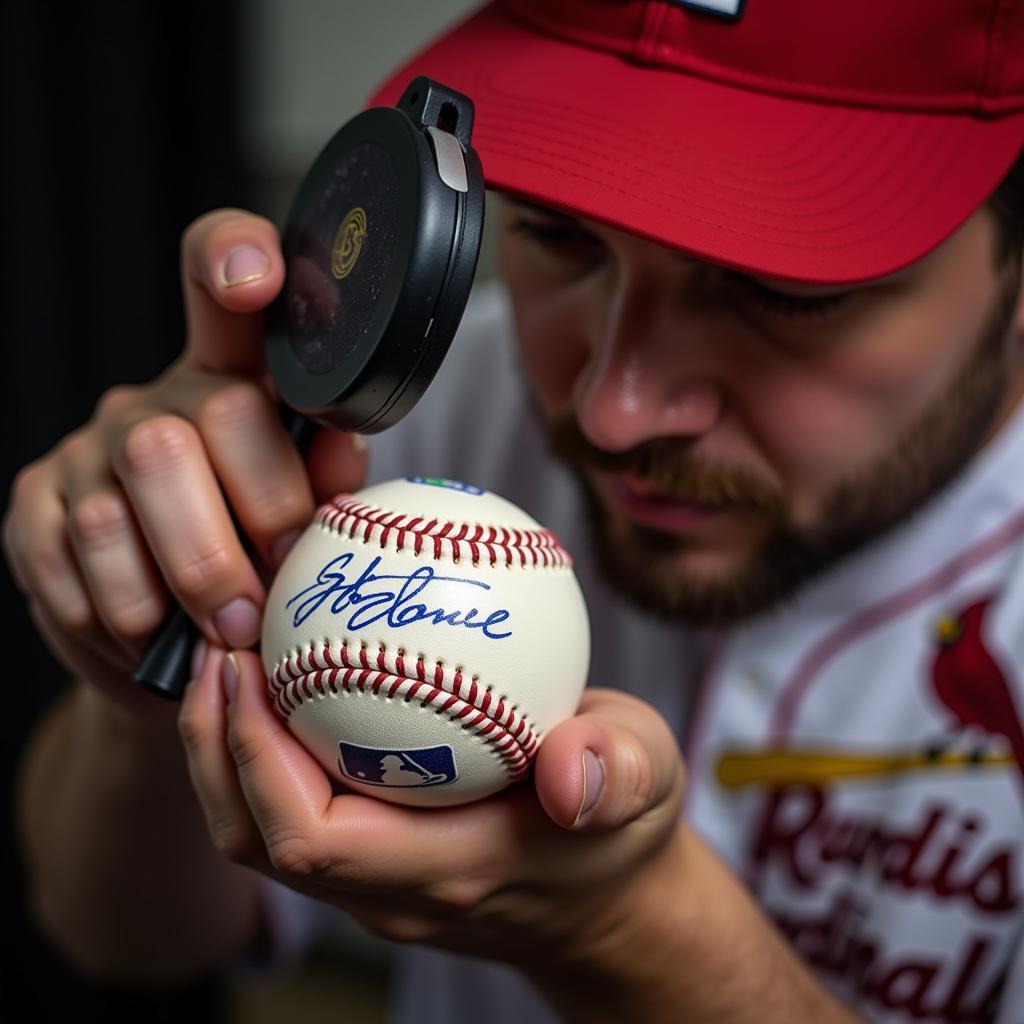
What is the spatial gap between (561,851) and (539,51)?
619mm

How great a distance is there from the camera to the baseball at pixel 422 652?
25.3 inches

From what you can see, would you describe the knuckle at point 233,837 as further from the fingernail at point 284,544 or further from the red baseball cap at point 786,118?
the red baseball cap at point 786,118

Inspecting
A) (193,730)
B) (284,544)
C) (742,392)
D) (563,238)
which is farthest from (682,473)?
(193,730)

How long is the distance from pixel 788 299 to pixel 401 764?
0.45 m

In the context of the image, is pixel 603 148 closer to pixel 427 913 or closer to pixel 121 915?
pixel 427 913

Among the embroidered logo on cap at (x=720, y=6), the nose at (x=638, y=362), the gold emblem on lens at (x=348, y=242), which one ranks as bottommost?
the nose at (x=638, y=362)

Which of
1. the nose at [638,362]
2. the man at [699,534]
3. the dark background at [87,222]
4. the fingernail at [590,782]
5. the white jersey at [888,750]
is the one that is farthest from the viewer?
the dark background at [87,222]

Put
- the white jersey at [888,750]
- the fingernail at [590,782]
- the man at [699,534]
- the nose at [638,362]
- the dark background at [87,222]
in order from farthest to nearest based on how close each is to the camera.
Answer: the dark background at [87,222]
the white jersey at [888,750]
the nose at [638,362]
the man at [699,534]
the fingernail at [590,782]

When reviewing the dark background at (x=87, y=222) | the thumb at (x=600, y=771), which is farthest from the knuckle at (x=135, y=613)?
the dark background at (x=87, y=222)

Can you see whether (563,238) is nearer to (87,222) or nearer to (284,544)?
(284,544)

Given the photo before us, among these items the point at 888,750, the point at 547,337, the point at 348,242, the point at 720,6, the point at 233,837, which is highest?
the point at 720,6

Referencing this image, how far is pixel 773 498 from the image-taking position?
934 mm

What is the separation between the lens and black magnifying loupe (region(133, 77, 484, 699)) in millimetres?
615

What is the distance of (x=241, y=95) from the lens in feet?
7.72
